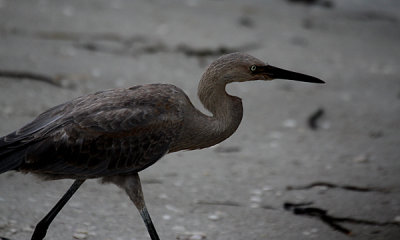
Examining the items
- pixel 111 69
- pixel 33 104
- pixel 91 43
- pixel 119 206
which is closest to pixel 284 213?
pixel 119 206

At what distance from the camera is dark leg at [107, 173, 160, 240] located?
3.38 meters

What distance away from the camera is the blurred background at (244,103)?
4.12 metres

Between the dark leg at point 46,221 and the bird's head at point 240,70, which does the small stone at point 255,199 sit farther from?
the dark leg at point 46,221

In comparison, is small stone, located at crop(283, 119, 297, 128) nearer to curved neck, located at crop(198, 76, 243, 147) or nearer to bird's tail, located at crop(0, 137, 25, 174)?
curved neck, located at crop(198, 76, 243, 147)

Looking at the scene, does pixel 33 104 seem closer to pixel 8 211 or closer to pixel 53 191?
pixel 53 191

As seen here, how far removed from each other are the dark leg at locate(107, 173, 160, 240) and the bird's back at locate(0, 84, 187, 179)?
0.07 metres

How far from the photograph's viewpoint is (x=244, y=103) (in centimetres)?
644

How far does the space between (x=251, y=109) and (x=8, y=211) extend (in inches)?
122

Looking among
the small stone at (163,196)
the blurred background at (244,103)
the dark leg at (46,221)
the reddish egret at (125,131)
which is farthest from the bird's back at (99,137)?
the small stone at (163,196)

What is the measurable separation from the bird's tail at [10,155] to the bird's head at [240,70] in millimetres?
1167

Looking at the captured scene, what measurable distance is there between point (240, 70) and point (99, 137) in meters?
0.92

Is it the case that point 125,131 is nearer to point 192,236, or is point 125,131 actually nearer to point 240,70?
point 240,70

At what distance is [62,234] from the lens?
3.76 meters

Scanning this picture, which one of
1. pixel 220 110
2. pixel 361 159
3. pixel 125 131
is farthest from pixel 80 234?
pixel 361 159
